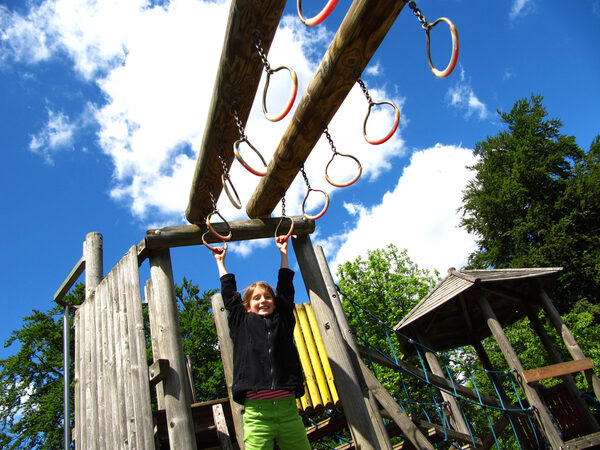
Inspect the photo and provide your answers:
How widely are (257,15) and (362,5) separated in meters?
0.54

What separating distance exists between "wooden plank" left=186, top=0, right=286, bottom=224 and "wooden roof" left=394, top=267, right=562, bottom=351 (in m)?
5.40

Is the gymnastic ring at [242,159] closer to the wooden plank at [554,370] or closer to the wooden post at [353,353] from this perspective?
the wooden post at [353,353]

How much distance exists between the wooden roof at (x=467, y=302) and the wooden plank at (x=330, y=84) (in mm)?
5053

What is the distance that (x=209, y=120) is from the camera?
2.87 m

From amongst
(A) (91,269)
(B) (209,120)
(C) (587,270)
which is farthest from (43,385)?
(C) (587,270)

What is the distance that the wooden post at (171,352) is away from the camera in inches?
113

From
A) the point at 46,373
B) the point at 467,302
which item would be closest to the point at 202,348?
the point at 46,373

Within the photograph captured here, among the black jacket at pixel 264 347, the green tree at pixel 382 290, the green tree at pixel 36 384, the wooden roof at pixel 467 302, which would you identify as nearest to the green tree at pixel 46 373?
the green tree at pixel 36 384

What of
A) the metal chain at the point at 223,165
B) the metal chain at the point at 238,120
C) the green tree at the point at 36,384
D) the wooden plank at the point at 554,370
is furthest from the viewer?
the green tree at the point at 36,384

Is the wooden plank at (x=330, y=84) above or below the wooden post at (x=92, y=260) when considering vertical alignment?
below

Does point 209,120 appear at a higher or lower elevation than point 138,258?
higher

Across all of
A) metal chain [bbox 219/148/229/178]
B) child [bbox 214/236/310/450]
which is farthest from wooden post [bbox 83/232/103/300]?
metal chain [bbox 219/148/229/178]

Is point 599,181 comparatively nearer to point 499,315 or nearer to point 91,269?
point 499,315

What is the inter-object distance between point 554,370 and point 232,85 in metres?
6.40
